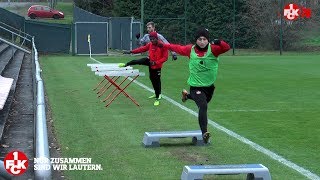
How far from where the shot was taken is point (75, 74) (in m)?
25.7

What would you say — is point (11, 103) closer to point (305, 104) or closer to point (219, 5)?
point (305, 104)

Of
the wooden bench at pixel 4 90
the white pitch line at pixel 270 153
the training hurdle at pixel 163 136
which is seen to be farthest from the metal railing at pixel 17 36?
the training hurdle at pixel 163 136

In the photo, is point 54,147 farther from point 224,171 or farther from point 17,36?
point 17,36

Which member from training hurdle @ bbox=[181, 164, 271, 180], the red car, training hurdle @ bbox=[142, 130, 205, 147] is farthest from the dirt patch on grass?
the red car

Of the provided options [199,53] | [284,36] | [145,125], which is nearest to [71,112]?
[145,125]

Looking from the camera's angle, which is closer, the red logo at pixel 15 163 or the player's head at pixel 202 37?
the red logo at pixel 15 163

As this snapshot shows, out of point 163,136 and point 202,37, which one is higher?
point 202,37

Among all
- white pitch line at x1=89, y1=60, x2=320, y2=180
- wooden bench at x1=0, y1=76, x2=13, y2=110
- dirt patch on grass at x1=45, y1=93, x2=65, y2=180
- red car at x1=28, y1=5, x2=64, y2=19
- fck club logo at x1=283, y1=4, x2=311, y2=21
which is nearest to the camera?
dirt patch on grass at x1=45, y1=93, x2=65, y2=180

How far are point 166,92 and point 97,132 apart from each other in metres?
7.37

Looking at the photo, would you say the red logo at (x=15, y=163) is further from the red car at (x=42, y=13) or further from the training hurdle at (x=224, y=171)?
the red car at (x=42, y=13)

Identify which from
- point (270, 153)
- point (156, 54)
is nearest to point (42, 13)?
point (156, 54)

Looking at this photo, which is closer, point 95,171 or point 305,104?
point 95,171

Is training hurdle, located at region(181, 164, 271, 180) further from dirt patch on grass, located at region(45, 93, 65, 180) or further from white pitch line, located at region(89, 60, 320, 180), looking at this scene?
dirt patch on grass, located at region(45, 93, 65, 180)

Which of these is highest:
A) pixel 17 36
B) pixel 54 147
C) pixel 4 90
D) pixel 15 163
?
pixel 15 163
